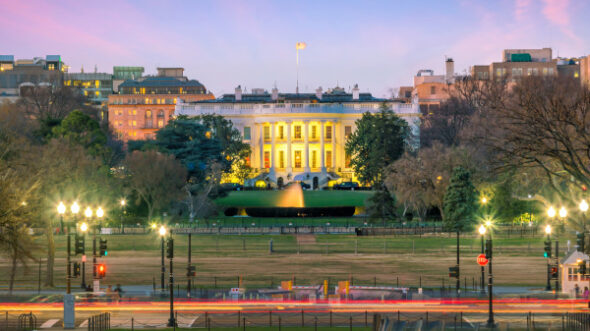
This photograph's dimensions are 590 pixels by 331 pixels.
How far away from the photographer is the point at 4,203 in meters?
43.8

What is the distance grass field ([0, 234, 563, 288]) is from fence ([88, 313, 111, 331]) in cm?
941

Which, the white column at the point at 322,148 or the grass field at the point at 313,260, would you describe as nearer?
the grass field at the point at 313,260

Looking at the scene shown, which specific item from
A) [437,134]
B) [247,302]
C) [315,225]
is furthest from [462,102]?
[247,302]

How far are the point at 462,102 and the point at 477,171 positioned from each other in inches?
2309

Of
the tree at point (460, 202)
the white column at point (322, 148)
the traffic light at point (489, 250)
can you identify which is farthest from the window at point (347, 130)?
the traffic light at point (489, 250)

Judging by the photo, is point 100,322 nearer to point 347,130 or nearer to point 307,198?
point 307,198

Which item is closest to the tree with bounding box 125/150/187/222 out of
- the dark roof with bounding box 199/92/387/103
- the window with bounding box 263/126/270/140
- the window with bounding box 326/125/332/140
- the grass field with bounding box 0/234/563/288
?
the grass field with bounding box 0/234/563/288

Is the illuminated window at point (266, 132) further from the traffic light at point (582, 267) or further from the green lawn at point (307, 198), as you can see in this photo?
the traffic light at point (582, 267)

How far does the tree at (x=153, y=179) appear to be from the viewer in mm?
99875

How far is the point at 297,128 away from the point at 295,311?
124 meters

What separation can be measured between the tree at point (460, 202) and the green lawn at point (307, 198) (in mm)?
20926

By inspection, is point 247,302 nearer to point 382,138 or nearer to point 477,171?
point 477,171

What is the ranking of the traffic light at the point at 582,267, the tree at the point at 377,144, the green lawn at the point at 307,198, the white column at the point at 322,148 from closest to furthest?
the traffic light at the point at 582,267 < the green lawn at the point at 307,198 < the tree at the point at 377,144 < the white column at the point at 322,148

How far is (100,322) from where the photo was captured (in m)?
38.5
